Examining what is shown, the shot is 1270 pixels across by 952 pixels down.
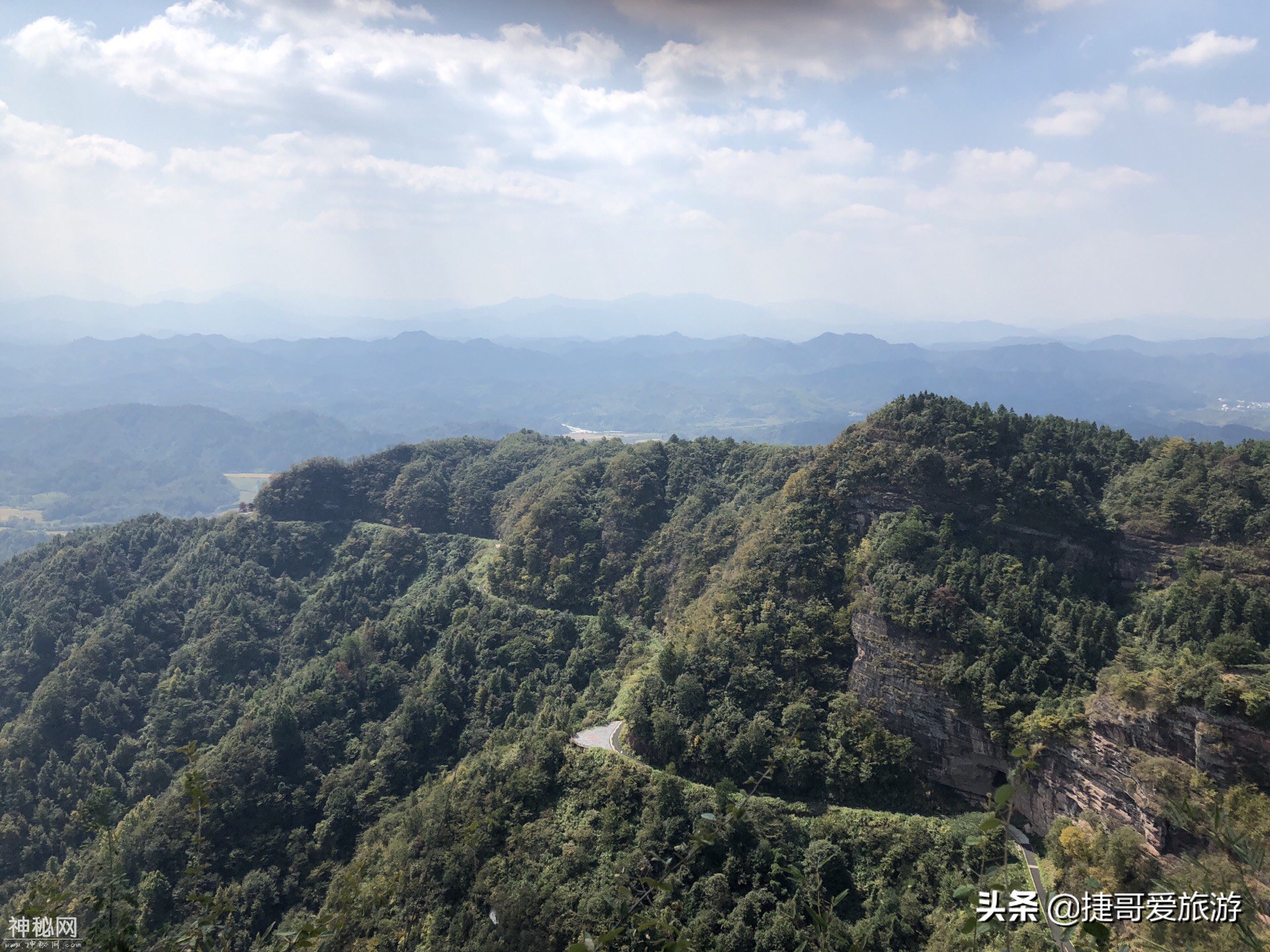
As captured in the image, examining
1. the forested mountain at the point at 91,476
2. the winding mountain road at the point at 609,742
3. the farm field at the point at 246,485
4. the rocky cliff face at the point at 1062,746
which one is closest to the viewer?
the rocky cliff face at the point at 1062,746

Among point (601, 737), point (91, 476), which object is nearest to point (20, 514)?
point (91, 476)

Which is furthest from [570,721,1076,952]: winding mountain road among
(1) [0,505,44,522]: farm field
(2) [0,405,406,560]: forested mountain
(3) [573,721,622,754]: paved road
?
(1) [0,505,44,522]: farm field

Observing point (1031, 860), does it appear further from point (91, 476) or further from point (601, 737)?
point (91, 476)

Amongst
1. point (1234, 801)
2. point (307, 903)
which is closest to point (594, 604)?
point (307, 903)

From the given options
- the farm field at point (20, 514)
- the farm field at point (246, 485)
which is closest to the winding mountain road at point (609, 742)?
the farm field at point (246, 485)

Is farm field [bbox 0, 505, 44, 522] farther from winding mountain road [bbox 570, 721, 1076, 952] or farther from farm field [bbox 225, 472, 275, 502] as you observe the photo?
winding mountain road [bbox 570, 721, 1076, 952]

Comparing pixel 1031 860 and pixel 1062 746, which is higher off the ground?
pixel 1062 746

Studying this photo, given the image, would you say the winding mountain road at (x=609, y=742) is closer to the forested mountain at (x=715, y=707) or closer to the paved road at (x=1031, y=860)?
the paved road at (x=1031, y=860)
